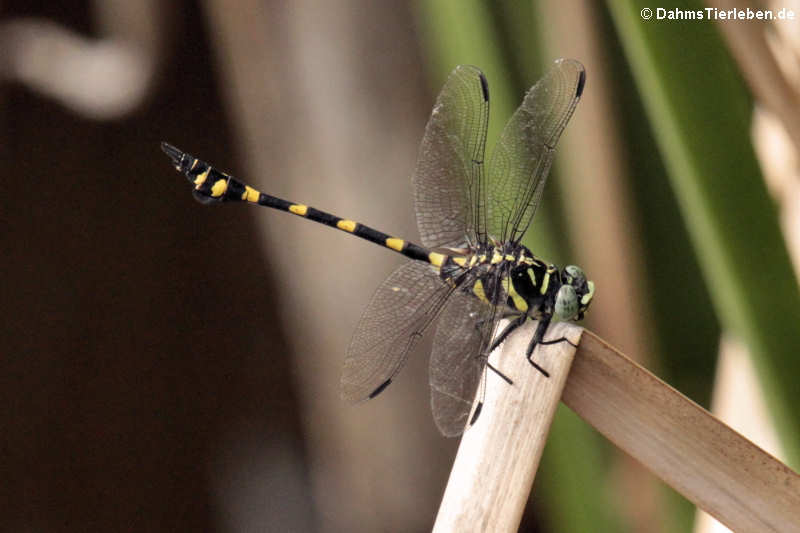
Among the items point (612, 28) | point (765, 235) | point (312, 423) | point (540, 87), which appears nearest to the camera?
point (765, 235)

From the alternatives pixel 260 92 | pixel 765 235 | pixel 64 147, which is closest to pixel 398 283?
pixel 765 235

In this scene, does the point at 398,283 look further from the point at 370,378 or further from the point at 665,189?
the point at 665,189

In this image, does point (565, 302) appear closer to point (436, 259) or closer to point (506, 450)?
point (436, 259)

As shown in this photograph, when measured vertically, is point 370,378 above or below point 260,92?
below

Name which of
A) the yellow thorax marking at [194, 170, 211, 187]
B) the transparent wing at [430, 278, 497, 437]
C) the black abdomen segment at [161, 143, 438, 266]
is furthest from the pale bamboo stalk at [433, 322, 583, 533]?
the yellow thorax marking at [194, 170, 211, 187]

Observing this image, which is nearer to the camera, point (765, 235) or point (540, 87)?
point (765, 235)

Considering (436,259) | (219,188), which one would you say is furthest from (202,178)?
(436,259)

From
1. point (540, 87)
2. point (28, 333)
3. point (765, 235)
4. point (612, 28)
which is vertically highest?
point (612, 28)
